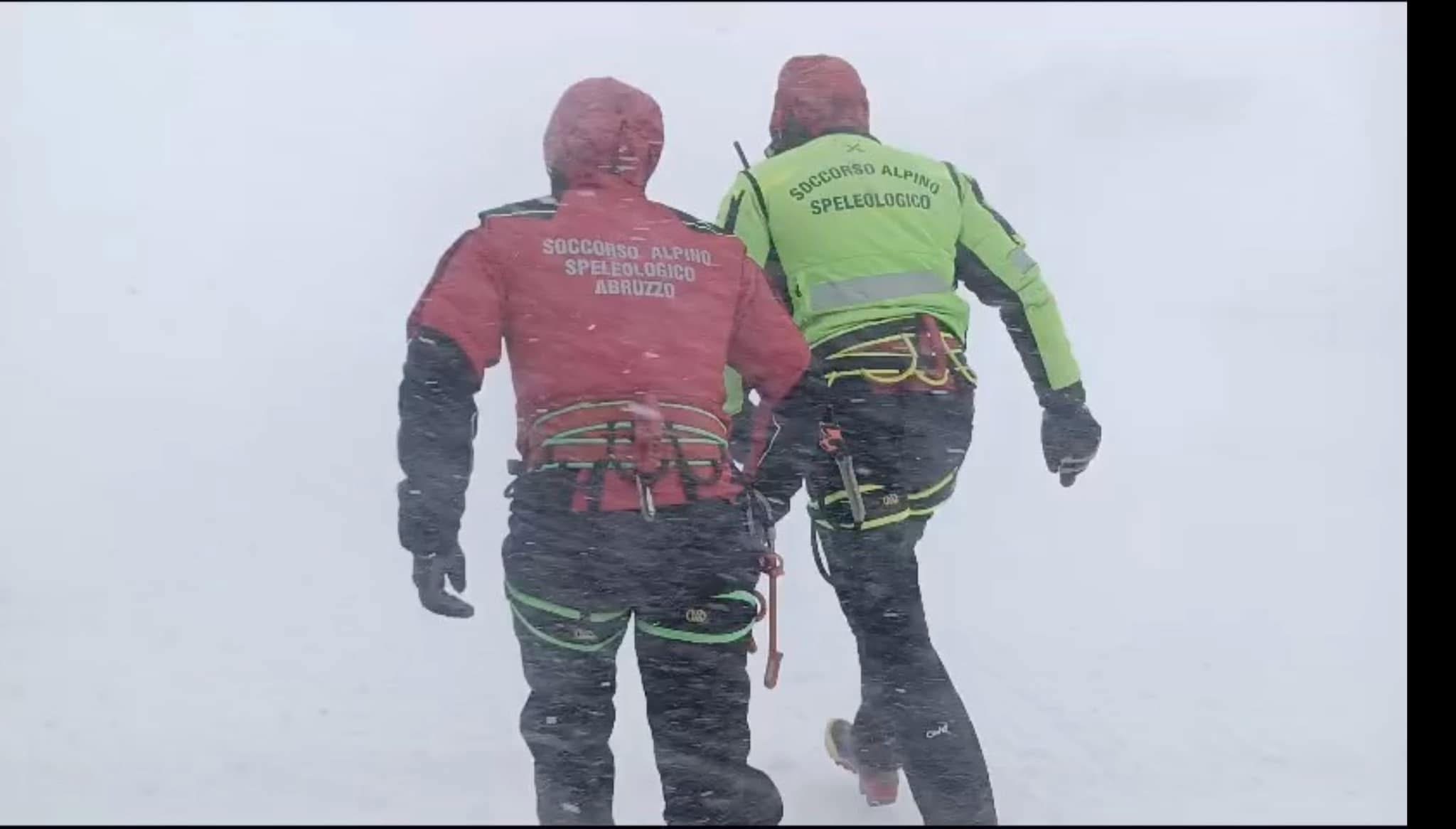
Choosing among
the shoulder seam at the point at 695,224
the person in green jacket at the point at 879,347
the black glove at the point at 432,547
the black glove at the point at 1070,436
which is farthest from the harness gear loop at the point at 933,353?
the black glove at the point at 432,547

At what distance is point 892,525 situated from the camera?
3.95 metres

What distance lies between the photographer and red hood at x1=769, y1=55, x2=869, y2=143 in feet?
14.0

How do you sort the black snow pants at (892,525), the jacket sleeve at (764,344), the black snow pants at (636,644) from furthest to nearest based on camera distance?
the black snow pants at (892,525)
the jacket sleeve at (764,344)
the black snow pants at (636,644)

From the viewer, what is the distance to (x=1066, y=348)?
170 inches

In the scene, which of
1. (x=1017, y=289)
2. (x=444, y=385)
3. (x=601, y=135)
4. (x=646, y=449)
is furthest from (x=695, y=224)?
(x=1017, y=289)

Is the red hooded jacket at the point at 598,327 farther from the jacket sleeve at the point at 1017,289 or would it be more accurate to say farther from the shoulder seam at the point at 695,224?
the jacket sleeve at the point at 1017,289

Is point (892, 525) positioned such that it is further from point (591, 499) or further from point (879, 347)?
point (591, 499)

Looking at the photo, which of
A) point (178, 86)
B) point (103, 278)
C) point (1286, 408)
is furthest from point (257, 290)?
point (1286, 408)

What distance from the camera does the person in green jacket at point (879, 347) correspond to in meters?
3.87

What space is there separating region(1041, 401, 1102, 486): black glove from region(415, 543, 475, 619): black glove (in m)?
1.81

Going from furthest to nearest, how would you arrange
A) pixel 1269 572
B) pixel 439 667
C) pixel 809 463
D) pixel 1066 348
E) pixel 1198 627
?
pixel 1269 572
pixel 1198 627
pixel 439 667
pixel 1066 348
pixel 809 463

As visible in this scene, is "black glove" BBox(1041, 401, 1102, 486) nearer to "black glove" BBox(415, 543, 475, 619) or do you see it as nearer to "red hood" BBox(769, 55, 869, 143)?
"red hood" BBox(769, 55, 869, 143)
